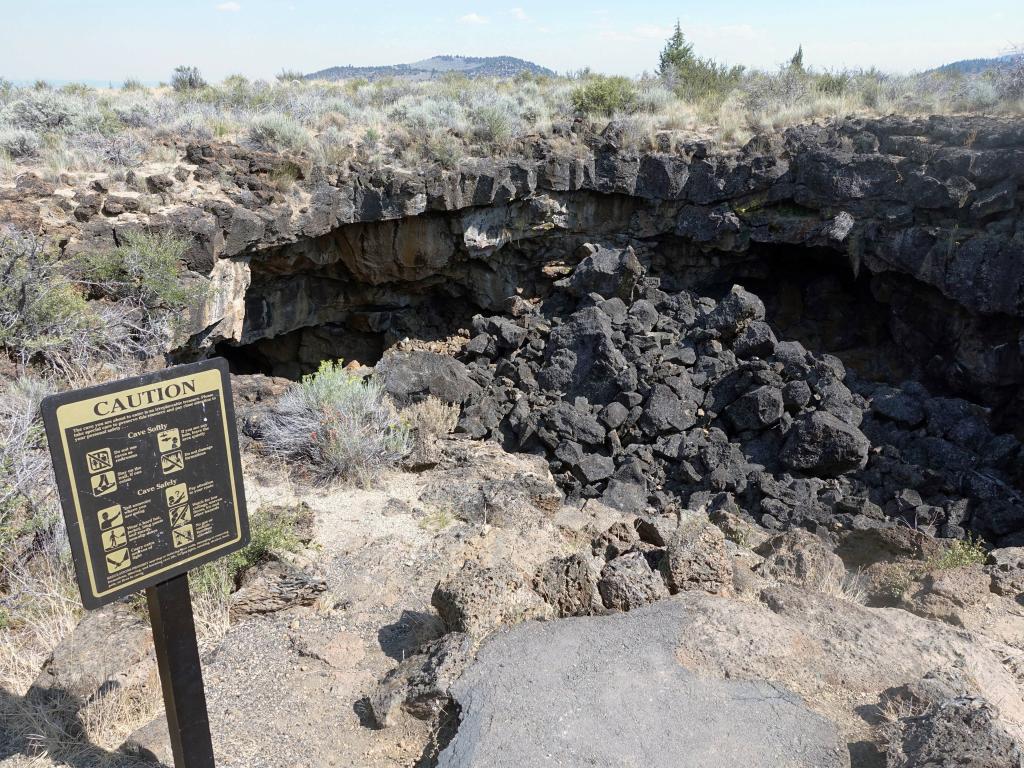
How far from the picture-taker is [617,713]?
3262 millimetres

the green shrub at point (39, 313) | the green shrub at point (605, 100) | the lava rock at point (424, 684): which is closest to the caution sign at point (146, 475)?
the lava rock at point (424, 684)

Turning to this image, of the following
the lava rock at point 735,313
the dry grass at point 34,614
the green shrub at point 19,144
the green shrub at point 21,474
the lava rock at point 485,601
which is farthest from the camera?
the lava rock at point 735,313

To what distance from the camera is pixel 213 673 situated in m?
3.90

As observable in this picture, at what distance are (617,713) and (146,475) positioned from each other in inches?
89.3

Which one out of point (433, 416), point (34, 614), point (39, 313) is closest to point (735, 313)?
point (433, 416)

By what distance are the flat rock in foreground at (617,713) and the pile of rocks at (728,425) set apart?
4.39 meters

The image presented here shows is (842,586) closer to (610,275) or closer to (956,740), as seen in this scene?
(956,740)

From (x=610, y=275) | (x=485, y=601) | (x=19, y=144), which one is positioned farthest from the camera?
(x=610, y=275)

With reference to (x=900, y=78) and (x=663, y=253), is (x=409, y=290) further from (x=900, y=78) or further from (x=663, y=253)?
(x=900, y=78)

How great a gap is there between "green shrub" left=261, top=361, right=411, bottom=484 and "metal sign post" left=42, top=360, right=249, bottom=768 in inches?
151

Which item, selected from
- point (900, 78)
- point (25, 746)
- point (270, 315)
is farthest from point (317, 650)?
point (900, 78)

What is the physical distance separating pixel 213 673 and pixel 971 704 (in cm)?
366

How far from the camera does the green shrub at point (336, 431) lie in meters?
6.70

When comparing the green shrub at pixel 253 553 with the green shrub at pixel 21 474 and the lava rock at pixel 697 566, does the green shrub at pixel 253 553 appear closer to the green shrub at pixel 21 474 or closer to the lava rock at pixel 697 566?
the green shrub at pixel 21 474
